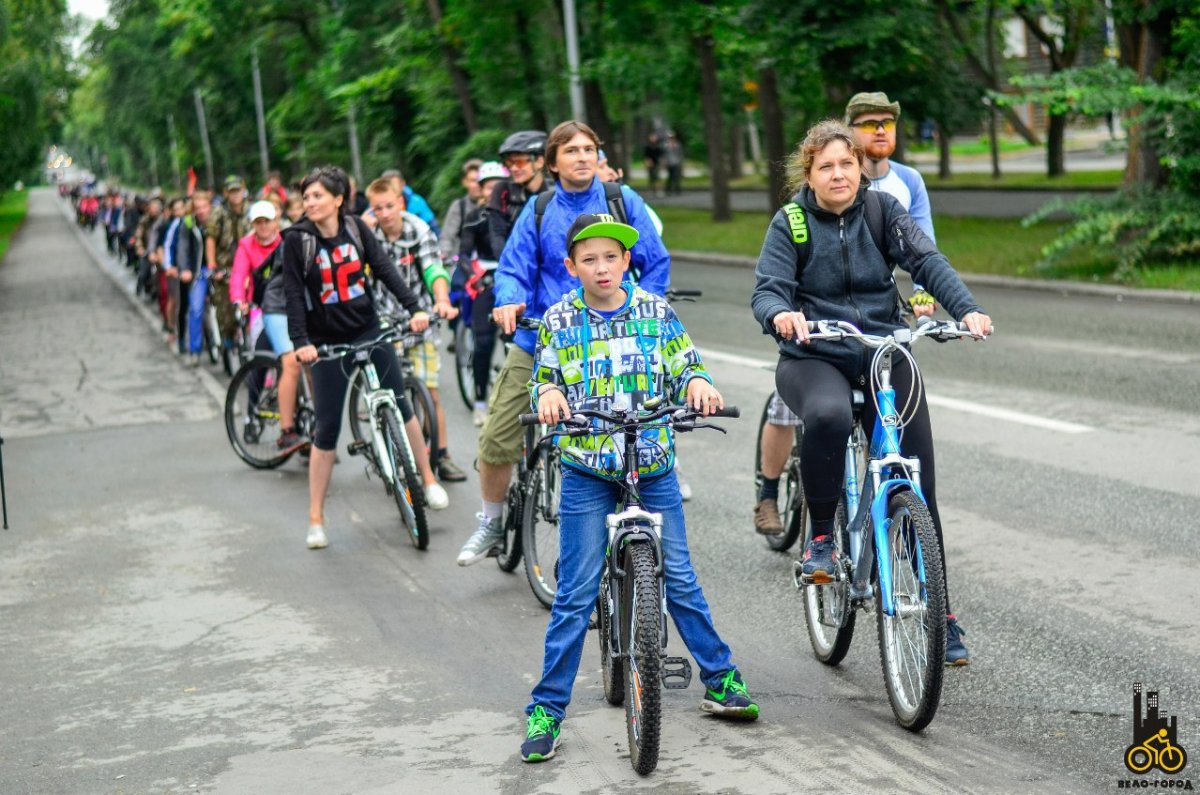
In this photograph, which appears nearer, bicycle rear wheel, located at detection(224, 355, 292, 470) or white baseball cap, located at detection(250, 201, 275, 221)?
bicycle rear wheel, located at detection(224, 355, 292, 470)

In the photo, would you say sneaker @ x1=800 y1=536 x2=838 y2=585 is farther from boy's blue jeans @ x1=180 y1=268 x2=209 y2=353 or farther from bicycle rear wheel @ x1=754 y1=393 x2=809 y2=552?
boy's blue jeans @ x1=180 y1=268 x2=209 y2=353

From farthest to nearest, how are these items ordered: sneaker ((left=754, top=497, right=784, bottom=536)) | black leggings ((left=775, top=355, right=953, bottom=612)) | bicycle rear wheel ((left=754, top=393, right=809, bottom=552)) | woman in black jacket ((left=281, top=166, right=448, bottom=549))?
woman in black jacket ((left=281, top=166, right=448, bottom=549)), sneaker ((left=754, top=497, right=784, bottom=536)), bicycle rear wheel ((left=754, top=393, right=809, bottom=552)), black leggings ((left=775, top=355, right=953, bottom=612))

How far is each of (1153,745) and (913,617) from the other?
2.55 feet

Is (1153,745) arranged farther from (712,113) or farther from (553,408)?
(712,113)

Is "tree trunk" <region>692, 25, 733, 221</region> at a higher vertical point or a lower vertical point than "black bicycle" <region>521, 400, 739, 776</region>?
higher

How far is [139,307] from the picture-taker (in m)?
28.8

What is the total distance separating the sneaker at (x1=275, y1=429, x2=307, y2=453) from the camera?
11062 mm

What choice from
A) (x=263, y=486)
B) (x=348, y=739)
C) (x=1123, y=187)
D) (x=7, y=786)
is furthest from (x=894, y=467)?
(x=1123, y=187)

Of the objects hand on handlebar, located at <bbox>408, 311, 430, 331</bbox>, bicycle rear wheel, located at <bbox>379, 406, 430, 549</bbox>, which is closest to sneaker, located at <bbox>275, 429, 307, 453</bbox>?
bicycle rear wheel, located at <bbox>379, 406, 430, 549</bbox>

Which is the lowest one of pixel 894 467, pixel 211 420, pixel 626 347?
pixel 211 420

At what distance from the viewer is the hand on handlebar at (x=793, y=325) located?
525 centimetres

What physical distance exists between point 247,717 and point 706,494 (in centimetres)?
381

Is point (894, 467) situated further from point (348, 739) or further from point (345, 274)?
point (345, 274)

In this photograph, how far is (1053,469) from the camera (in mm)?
9086
